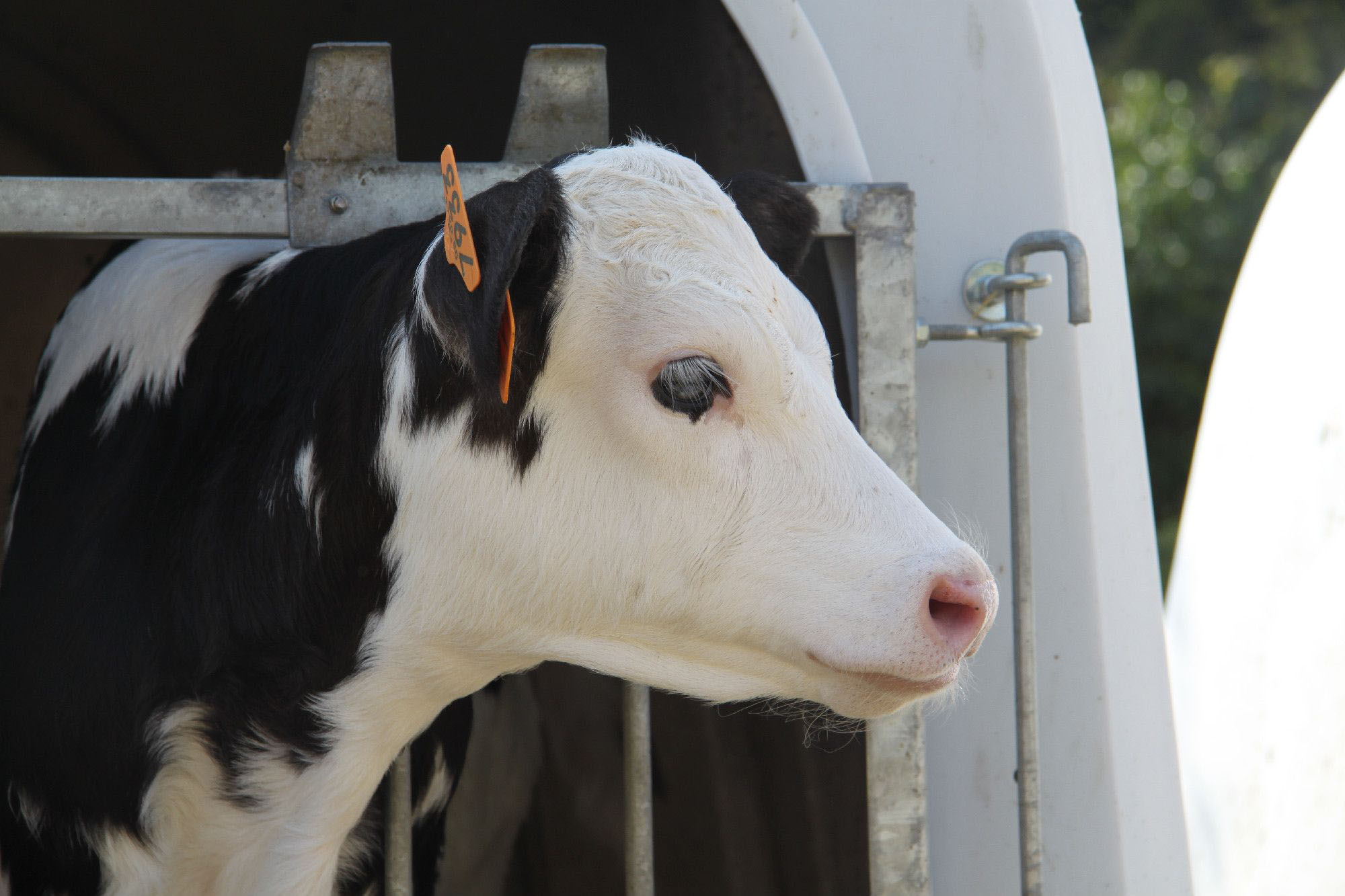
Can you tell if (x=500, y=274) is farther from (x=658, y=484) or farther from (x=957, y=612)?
(x=957, y=612)

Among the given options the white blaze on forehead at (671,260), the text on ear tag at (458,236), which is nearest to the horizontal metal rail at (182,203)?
the white blaze on forehead at (671,260)

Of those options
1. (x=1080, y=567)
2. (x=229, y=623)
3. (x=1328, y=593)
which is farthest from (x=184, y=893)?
(x=1328, y=593)

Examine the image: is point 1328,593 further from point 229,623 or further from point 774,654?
point 229,623

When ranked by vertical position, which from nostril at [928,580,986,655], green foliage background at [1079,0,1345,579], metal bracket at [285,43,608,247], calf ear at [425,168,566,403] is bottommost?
nostril at [928,580,986,655]

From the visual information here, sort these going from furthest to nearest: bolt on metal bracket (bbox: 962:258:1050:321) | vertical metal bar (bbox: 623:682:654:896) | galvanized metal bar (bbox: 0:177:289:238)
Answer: bolt on metal bracket (bbox: 962:258:1050:321) < vertical metal bar (bbox: 623:682:654:896) < galvanized metal bar (bbox: 0:177:289:238)

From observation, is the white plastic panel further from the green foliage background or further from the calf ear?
the green foliage background

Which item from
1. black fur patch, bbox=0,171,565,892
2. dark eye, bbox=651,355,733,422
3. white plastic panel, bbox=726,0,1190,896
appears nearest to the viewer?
dark eye, bbox=651,355,733,422

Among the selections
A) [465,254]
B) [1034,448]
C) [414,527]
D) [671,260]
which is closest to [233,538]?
[414,527]

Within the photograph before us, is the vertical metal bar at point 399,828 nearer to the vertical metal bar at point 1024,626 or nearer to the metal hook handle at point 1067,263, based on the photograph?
the vertical metal bar at point 1024,626

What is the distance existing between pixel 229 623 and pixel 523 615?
42 cm

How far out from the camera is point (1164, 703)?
2.33 metres

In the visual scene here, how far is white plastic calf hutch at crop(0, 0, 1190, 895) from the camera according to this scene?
201 cm

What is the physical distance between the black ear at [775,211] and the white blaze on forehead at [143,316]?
0.67 m

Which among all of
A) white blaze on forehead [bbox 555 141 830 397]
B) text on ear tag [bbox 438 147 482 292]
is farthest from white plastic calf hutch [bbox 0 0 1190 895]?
text on ear tag [bbox 438 147 482 292]
